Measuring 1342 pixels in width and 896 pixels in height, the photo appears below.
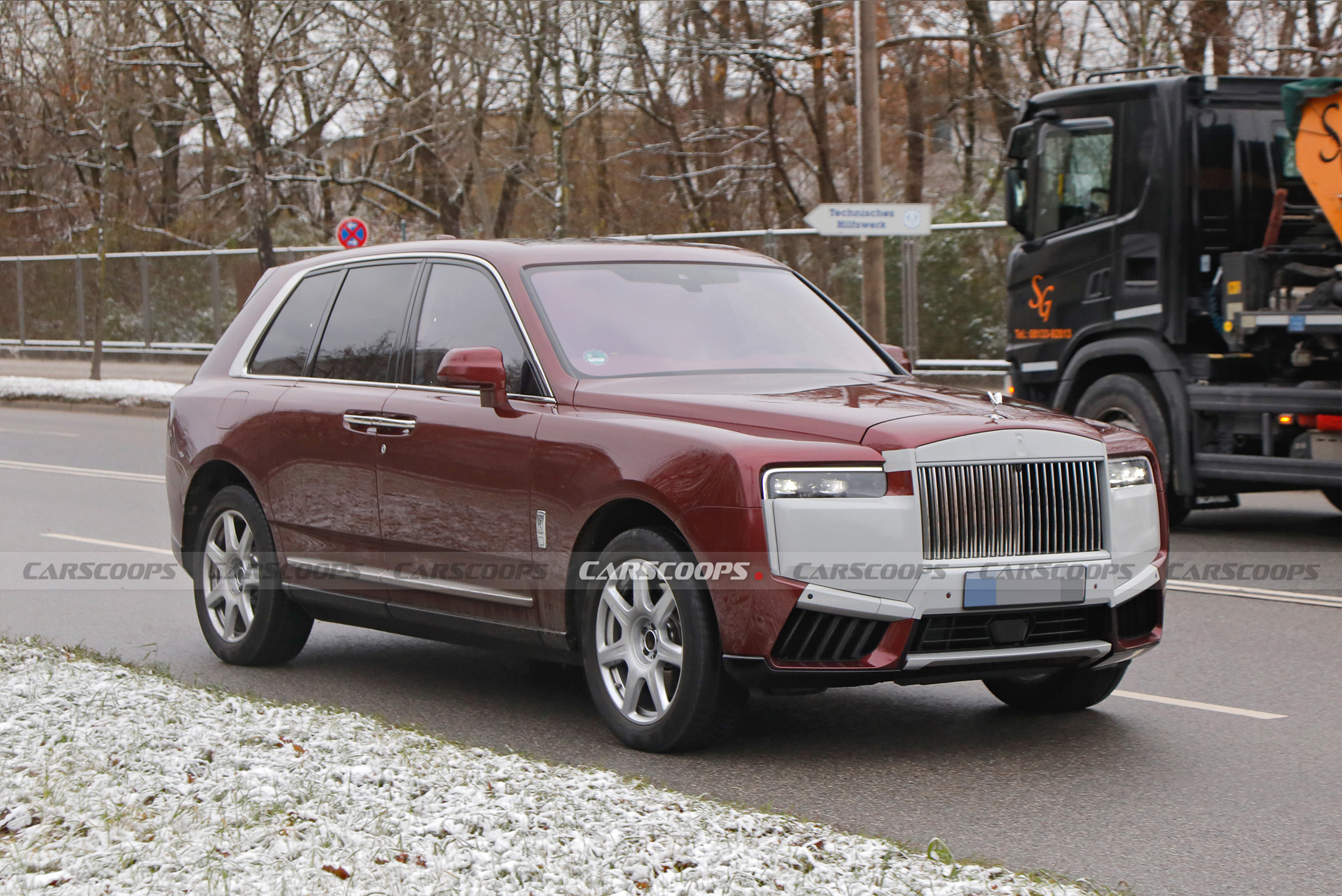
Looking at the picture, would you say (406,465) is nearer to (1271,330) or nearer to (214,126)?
(1271,330)

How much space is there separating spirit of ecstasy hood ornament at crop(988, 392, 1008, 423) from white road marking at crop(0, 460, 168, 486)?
11.3 m

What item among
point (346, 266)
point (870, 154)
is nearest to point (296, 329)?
point (346, 266)

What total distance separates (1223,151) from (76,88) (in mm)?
33282

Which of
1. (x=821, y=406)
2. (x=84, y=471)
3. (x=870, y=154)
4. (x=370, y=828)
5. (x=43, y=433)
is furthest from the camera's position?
(x=43, y=433)

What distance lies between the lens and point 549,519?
5996mm

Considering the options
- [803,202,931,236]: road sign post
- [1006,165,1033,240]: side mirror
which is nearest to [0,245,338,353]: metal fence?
[803,202,931,236]: road sign post

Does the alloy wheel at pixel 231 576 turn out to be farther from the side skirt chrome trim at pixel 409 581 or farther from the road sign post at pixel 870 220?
the road sign post at pixel 870 220

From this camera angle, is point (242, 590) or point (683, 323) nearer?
point (683, 323)

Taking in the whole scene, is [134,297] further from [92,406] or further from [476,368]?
[476,368]

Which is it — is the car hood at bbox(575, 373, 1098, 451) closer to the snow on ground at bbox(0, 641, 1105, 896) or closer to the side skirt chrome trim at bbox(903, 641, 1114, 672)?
the side skirt chrome trim at bbox(903, 641, 1114, 672)

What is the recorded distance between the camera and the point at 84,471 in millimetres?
17078

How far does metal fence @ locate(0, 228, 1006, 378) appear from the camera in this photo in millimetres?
34188

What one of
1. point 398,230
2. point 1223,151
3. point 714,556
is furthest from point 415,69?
point 714,556

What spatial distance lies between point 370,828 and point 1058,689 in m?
3.13
